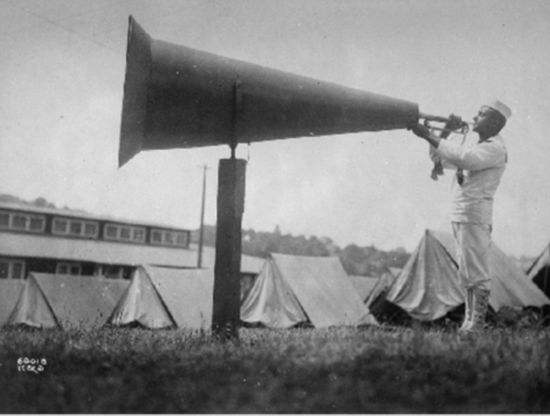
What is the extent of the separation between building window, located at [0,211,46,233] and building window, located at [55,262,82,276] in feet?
8.35

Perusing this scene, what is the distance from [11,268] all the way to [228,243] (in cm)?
3137

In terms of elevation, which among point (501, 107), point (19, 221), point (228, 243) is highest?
point (501, 107)

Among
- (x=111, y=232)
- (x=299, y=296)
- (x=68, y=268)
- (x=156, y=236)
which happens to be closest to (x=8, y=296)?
(x=299, y=296)

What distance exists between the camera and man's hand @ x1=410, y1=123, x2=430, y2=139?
4.91 m

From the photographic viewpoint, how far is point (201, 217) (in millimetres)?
36125

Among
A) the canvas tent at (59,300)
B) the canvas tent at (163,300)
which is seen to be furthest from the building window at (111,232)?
the canvas tent at (163,300)

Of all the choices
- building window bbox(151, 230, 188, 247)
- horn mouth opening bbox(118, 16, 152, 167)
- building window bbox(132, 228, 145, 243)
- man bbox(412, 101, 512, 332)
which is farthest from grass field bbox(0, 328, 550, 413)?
building window bbox(151, 230, 188, 247)

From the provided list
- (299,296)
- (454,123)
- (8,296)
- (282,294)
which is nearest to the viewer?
(454,123)

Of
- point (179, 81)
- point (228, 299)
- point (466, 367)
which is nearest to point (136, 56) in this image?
point (179, 81)

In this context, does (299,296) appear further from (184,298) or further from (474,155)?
(474,155)

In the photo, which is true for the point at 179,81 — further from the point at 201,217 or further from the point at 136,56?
the point at 201,217

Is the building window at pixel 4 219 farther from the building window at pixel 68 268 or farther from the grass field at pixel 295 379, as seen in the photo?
the grass field at pixel 295 379

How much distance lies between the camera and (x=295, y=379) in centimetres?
326

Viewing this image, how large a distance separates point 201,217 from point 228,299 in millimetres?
31836
